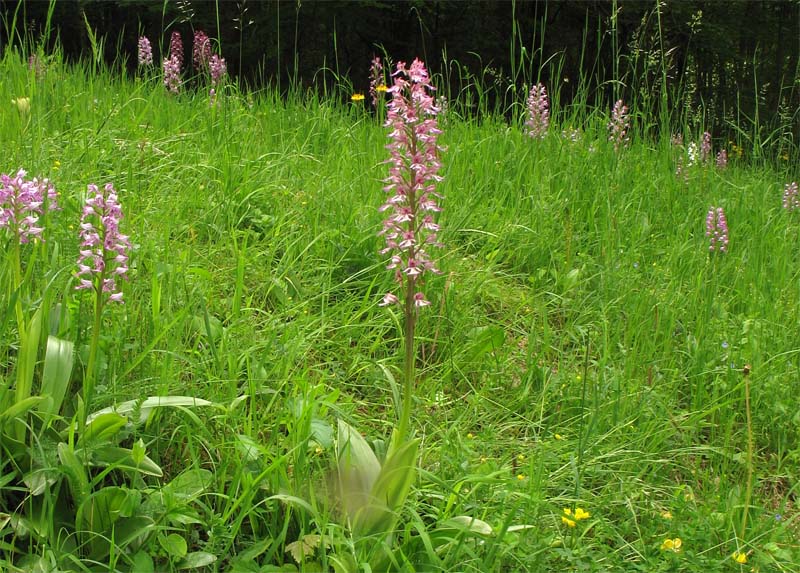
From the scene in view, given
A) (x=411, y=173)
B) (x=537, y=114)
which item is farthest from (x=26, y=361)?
(x=537, y=114)

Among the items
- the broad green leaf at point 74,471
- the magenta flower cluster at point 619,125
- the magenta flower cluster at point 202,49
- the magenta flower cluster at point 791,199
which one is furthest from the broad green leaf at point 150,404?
the magenta flower cluster at point 791,199

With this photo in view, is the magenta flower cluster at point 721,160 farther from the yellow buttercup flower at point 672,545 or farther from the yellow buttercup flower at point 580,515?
the yellow buttercup flower at point 580,515

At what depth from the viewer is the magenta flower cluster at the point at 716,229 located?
3.34 m

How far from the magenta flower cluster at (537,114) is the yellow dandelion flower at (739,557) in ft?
9.38

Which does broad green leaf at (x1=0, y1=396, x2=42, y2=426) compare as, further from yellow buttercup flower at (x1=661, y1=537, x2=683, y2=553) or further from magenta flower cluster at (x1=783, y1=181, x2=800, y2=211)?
magenta flower cluster at (x1=783, y1=181, x2=800, y2=211)

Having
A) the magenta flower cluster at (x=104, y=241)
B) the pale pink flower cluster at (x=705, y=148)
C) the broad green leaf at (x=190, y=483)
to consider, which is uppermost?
the pale pink flower cluster at (x=705, y=148)

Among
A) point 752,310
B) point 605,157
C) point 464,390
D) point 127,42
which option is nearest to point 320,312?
point 464,390

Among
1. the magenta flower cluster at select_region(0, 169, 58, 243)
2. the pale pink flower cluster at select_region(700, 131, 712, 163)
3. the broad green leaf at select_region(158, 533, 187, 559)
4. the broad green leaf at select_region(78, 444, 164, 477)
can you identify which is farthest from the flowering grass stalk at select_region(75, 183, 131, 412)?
the pale pink flower cluster at select_region(700, 131, 712, 163)

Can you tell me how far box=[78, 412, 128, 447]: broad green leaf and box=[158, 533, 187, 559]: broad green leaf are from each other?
271mm

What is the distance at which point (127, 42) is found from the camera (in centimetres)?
1445

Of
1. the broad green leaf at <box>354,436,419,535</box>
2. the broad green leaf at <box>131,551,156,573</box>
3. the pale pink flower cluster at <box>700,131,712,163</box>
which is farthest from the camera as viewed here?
the pale pink flower cluster at <box>700,131,712,163</box>

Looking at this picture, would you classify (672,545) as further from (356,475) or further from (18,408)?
(18,408)

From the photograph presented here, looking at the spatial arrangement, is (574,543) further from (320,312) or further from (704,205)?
(704,205)

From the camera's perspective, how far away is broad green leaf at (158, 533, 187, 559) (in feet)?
5.49
